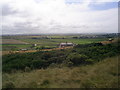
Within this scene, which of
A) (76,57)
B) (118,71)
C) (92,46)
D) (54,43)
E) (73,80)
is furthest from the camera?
(92,46)

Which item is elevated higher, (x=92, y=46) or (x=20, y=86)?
(x=92, y=46)

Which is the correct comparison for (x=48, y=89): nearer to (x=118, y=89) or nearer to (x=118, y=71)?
(x=118, y=89)

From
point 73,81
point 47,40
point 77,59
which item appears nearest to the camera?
point 73,81

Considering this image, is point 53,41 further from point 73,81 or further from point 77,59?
point 73,81

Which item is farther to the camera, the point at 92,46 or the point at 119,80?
the point at 92,46

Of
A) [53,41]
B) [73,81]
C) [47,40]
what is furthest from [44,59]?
[73,81]

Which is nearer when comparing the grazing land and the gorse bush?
the grazing land

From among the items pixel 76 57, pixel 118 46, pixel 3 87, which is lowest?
pixel 3 87

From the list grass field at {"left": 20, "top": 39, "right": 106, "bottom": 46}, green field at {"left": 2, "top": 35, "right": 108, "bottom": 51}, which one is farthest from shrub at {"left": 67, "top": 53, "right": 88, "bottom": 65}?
grass field at {"left": 20, "top": 39, "right": 106, "bottom": 46}

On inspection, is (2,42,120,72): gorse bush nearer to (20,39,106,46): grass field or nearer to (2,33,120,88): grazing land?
(2,33,120,88): grazing land

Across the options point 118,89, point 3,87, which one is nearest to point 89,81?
point 118,89

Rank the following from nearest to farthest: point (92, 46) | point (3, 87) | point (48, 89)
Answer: point (48, 89) < point (3, 87) < point (92, 46)
